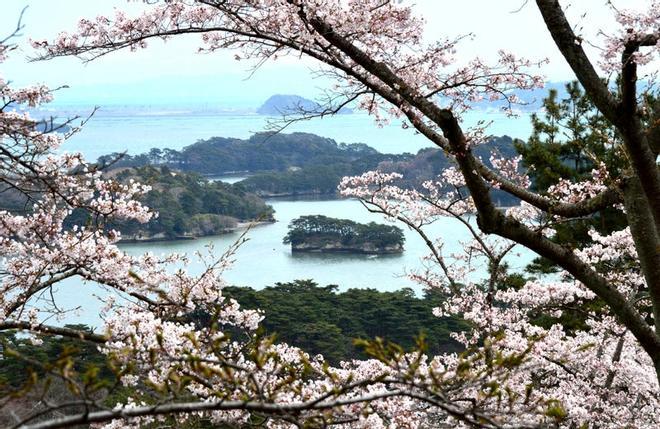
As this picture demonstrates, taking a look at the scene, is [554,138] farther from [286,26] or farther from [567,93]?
[286,26]

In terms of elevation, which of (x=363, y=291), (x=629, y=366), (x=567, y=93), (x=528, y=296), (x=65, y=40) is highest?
(x=567, y=93)

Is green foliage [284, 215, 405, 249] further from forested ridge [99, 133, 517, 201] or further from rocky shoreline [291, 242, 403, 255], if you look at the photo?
forested ridge [99, 133, 517, 201]

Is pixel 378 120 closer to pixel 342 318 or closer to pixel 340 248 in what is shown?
pixel 342 318

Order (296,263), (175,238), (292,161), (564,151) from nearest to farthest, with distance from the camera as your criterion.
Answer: (564,151) → (296,263) → (175,238) → (292,161)

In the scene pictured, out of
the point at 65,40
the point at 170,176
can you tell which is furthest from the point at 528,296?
the point at 170,176

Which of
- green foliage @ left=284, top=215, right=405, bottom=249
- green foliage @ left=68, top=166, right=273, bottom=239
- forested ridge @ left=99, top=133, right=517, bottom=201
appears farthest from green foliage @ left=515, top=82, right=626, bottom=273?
forested ridge @ left=99, top=133, right=517, bottom=201

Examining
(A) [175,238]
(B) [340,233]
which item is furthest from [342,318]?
(A) [175,238]
